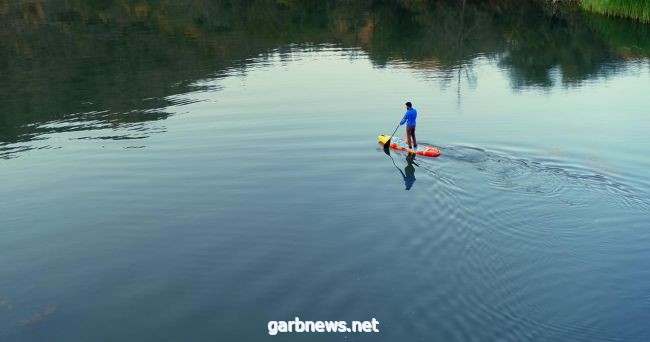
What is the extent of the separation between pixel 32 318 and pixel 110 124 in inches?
939

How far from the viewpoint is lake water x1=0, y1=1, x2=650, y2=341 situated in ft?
60.5

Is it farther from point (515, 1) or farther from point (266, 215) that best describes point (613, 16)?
point (266, 215)

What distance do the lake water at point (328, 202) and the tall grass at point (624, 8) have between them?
917 cm

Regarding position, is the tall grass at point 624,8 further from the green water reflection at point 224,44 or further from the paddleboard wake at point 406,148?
the paddleboard wake at point 406,148

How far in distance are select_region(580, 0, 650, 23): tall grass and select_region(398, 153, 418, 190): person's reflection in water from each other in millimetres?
46843

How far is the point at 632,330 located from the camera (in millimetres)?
16812

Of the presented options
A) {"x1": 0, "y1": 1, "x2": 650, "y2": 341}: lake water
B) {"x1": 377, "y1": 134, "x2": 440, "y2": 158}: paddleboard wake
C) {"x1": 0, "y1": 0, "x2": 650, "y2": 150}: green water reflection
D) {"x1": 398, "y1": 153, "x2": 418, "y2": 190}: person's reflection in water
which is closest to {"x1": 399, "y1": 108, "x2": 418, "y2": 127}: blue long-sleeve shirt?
{"x1": 377, "y1": 134, "x2": 440, "y2": 158}: paddleboard wake

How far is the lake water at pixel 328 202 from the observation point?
18.5m

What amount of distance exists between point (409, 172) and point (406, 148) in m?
2.82

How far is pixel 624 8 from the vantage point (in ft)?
224

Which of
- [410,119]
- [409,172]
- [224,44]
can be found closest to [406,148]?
[410,119]

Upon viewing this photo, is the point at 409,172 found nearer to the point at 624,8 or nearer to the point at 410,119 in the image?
the point at 410,119

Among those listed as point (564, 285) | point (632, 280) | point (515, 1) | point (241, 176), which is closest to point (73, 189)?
point (241, 176)

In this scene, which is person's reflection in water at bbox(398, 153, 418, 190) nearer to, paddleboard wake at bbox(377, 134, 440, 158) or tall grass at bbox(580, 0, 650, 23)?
paddleboard wake at bbox(377, 134, 440, 158)
